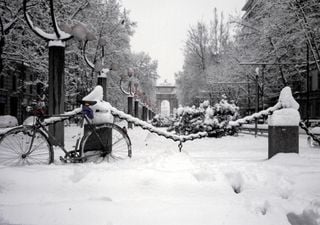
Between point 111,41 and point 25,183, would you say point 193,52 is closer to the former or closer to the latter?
point 111,41

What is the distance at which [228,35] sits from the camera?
40406 millimetres

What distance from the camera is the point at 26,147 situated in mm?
4684

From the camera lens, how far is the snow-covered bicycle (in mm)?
4574

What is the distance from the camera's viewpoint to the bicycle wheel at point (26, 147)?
4.53 m

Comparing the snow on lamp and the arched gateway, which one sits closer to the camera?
the snow on lamp

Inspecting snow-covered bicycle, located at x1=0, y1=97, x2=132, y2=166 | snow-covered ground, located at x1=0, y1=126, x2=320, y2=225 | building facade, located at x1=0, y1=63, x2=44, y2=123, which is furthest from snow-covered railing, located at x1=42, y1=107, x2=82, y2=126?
building facade, located at x1=0, y1=63, x2=44, y2=123

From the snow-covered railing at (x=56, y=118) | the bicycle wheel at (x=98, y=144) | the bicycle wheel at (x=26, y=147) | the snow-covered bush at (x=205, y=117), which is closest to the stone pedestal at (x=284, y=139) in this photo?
the bicycle wheel at (x=98, y=144)

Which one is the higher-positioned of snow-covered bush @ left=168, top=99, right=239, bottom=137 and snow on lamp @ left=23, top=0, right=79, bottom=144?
snow on lamp @ left=23, top=0, right=79, bottom=144

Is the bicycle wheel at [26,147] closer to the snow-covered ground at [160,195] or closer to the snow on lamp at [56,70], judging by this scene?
the snow-covered ground at [160,195]

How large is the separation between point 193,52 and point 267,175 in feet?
134

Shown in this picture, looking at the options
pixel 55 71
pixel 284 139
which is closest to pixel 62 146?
pixel 55 71

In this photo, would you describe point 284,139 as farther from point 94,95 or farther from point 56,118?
point 56,118

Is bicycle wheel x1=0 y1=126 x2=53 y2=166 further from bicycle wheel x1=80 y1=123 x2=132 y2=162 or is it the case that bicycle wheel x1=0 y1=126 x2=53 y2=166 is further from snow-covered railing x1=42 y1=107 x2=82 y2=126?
bicycle wheel x1=80 y1=123 x2=132 y2=162

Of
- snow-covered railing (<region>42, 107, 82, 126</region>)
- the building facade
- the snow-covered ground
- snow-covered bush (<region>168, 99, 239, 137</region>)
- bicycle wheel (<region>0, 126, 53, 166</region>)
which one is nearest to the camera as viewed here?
the snow-covered ground
